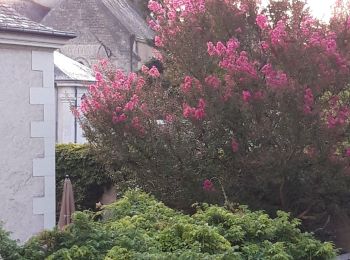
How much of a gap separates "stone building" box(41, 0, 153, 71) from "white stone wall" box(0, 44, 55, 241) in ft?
84.7

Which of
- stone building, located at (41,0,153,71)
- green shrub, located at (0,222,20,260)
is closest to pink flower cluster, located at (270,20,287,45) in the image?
green shrub, located at (0,222,20,260)

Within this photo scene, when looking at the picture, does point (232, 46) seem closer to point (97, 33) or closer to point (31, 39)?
point (31, 39)

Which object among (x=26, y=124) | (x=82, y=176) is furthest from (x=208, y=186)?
(x=82, y=176)

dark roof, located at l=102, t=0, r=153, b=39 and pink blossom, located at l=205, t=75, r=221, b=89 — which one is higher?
dark roof, located at l=102, t=0, r=153, b=39

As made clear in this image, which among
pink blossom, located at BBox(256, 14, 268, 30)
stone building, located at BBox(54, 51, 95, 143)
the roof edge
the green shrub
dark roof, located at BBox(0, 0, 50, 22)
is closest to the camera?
the green shrub

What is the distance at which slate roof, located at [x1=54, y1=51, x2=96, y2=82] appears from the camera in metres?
24.5

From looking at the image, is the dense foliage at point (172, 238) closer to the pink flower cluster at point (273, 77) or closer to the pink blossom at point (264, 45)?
the pink flower cluster at point (273, 77)

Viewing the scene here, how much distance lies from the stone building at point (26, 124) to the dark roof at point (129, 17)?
1041 inches

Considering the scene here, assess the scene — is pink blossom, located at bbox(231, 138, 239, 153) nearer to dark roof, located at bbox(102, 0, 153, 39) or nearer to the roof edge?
the roof edge

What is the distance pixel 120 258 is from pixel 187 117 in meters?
4.12

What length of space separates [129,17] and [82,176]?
80.4 feet

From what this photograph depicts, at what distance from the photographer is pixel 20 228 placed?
8109 millimetres

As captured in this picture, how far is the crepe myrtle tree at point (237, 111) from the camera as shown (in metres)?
8.12

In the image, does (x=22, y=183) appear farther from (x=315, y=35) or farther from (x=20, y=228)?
(x=315, y=35)
